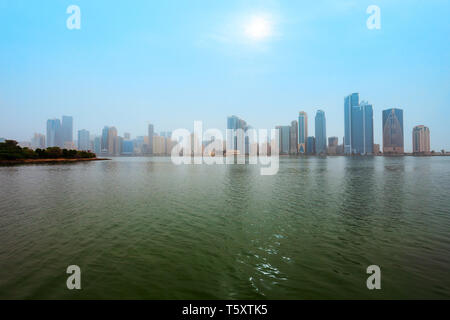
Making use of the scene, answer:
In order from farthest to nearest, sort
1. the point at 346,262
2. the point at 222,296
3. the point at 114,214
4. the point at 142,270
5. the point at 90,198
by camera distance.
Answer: the point at 90,198
the point at 114,214
the point at 346,262
the point at 142,270
the point at 222,296

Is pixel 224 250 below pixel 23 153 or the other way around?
below

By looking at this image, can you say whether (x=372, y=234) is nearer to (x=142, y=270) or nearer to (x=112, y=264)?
(x=142, y=270)

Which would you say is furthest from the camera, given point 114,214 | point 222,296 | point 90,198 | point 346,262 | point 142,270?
point 90,198

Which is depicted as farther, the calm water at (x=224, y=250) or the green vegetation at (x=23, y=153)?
the green vegetation at (x=23, y=153)

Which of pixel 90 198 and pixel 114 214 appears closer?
pixel 114 214

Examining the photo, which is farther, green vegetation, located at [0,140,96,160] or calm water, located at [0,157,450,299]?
green vegetation, located at [0,140,96,160]

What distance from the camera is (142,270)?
11367 mm

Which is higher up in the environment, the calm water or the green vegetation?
the green vegetation

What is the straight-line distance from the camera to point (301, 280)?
1045 centimetres

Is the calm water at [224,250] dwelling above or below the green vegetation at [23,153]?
below

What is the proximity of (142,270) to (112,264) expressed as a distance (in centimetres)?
192

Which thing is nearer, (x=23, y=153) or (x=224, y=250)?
(x=224, y=250)
